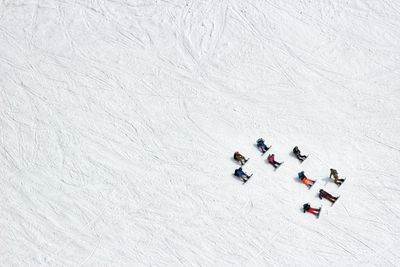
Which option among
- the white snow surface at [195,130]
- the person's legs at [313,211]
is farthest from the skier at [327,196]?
the person's legs at [313,211]

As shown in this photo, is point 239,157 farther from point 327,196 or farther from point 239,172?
point 327,196

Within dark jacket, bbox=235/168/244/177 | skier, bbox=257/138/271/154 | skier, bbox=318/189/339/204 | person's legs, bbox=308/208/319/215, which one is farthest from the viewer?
skier, bbox=257/138/271/154

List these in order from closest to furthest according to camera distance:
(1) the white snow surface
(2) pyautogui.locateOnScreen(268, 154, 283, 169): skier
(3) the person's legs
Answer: (1) the white snow surface → (3) the person's legs → (2) pyautogui.locateOnScreen(268, 154, 283, 169): skier

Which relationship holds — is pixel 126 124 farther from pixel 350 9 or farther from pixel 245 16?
pixel 350 9

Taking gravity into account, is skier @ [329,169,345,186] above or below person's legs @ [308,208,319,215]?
above

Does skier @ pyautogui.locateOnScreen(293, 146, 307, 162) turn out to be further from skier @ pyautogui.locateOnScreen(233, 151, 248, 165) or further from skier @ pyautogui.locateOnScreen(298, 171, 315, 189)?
skier @ pyautogui.locateOnScreen(233, 151, 248, 165)

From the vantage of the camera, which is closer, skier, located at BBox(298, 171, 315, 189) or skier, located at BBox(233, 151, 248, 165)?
skier, located at BBox(298, 171, 315, 189)

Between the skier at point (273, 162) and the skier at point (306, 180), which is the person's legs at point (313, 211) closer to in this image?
the skier at point (306, 180)

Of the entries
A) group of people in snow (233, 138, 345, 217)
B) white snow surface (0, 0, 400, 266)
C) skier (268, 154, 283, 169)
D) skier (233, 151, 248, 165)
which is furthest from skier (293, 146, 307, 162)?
skier (233, 151, 248, 165)
